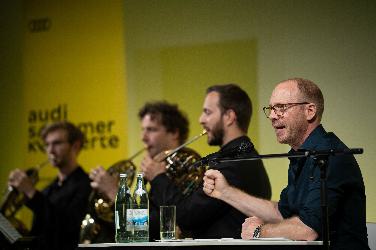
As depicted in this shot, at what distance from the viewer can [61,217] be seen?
7.10 m

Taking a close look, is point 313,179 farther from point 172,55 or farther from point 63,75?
point 63,75

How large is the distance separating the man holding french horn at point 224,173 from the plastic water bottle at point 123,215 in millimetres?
486

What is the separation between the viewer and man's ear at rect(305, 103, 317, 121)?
4.30m

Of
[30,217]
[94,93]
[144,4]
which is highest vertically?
[144,4]

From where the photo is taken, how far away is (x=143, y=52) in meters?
7.29

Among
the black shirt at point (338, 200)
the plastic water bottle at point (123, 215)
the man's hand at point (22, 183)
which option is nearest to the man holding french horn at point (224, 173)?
the plastic water bottle at point (123, 215)

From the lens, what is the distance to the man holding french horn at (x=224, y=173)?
5.06 meters

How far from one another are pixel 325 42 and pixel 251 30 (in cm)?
72

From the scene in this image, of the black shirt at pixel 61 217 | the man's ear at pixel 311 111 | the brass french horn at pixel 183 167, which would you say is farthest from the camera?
the black shirt at pixel 61 217

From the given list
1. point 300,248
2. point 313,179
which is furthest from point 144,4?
point 300,248

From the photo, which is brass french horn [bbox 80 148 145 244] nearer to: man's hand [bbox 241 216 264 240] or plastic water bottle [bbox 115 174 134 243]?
plastic water bottle [bbox 115 174 134 243]

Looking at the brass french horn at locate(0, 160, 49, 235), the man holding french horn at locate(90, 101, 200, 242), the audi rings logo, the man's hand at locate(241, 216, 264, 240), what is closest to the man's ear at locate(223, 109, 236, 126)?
the man holding french horn at locate(90, 101, 200, 242)

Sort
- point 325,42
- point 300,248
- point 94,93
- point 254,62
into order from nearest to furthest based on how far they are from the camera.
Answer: point 300,248 → point 325,42 → point 254,62 → point 94,93

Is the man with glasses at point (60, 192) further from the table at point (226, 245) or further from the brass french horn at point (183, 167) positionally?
the table at point (226, 245)
